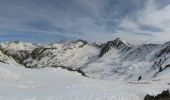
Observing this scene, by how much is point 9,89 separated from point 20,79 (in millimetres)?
12368

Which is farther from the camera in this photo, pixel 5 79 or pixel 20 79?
pixel 20 79

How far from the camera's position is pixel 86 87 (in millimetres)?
43562

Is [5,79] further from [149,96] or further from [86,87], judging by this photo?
[149,96]

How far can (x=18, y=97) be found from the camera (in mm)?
34000

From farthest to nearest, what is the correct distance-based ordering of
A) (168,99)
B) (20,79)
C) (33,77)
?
1. (33,77)
2. (20,79)
3. (168,99)

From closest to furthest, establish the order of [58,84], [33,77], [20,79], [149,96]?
1. [149,96]
2. [58,84]
3. [20,79]
4. [33,77]

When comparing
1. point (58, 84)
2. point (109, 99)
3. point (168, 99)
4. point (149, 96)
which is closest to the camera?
point (109, 99)

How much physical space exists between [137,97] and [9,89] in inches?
640

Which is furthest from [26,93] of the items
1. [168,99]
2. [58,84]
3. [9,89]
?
[168,99]

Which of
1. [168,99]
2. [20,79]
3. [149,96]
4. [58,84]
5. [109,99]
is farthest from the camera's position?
[20,79]

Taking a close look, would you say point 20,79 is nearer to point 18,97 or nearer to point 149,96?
point 18,97

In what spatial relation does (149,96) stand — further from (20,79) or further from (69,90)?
(20,79)

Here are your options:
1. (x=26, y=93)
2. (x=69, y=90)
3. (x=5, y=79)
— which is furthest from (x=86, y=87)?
(x=5, y=79)

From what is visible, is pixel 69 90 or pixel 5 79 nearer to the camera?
pixel 69 90
